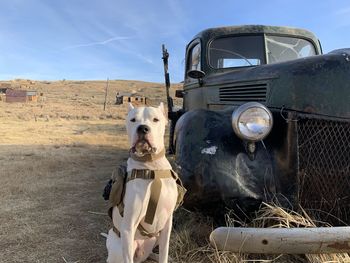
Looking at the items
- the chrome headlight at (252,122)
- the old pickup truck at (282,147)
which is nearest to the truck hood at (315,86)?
the old pickup truck at (282,147)

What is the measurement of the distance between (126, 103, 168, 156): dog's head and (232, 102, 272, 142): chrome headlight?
706 millimetres

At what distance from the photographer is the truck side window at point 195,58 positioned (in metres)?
6.10

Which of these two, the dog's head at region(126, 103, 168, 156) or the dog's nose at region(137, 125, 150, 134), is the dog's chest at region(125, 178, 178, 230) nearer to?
the dog's head at region(126, 103, 168, 156)

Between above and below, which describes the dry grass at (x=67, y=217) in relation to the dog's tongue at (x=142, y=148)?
below

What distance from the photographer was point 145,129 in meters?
2.75

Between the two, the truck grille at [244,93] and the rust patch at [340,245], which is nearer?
the rust patch at [340,245]

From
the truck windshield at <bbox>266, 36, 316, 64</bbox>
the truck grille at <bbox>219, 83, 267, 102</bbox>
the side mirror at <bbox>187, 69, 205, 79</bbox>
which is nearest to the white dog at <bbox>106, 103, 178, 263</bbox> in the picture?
the truck grille at <bbox>219, 83, 267, 102</bbox>

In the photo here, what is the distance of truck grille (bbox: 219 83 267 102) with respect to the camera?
4.03 m

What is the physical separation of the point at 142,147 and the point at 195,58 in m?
3.86

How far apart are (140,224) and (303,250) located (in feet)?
3.65

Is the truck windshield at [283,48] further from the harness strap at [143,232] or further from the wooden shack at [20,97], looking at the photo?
the wooden shack at [20,97]

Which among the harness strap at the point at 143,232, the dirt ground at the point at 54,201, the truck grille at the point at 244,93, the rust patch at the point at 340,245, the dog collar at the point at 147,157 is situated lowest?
the dirt ground at the point at 54,201

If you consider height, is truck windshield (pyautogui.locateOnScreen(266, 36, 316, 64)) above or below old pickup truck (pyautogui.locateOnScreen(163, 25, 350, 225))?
above

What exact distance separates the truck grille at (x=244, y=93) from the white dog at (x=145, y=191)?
1.37 metres
